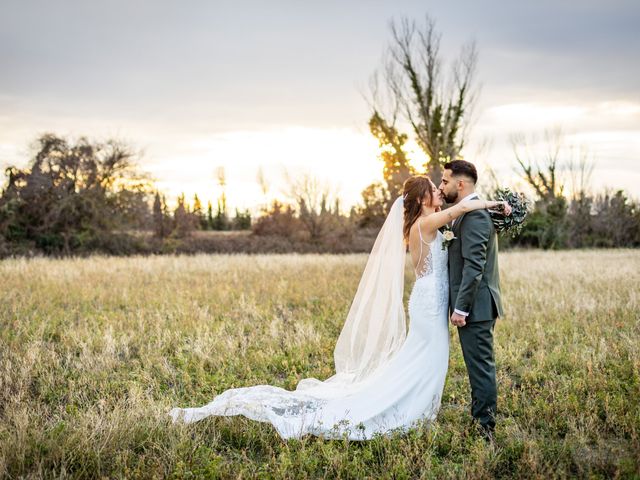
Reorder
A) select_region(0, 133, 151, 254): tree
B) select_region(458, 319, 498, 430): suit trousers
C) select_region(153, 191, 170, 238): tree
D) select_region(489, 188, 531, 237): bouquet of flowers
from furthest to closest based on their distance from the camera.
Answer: select_region(153, 191, 170, 238): tree → select_region(0, 133, 151, 254): tree → select_region(489, 188, 531, 237): bouquet of flowers → select_region(458, 319, 498, 430): suit trousers

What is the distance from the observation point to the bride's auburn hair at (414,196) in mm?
4777

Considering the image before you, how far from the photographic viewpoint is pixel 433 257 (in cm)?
472

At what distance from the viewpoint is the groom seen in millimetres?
4188

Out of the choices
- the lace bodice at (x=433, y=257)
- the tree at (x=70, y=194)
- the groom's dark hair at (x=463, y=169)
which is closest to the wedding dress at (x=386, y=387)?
the lace bodice at (x=433, y=257)

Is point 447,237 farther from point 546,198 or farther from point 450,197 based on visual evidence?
point 546,198

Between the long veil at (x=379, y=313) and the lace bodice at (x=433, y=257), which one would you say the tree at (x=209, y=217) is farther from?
the lace bodice at (x=433, y=257)

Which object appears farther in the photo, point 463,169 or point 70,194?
point 70,194

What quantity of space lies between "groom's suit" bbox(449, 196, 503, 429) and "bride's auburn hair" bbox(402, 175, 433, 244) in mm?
514

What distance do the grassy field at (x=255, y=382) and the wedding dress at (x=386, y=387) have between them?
0.54 feet

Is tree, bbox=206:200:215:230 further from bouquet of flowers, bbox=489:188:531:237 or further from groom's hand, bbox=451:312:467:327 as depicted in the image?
groom's hand, bbox=451:312:467:327

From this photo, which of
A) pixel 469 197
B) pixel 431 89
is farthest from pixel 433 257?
pixel 431 89

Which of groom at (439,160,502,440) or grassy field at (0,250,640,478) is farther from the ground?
groom at (439,160,502,440)

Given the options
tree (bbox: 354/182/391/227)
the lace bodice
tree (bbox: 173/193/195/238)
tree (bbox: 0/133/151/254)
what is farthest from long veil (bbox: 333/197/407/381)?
tree (bbox: 354/182/391/227)

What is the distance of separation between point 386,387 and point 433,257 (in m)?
1.40
